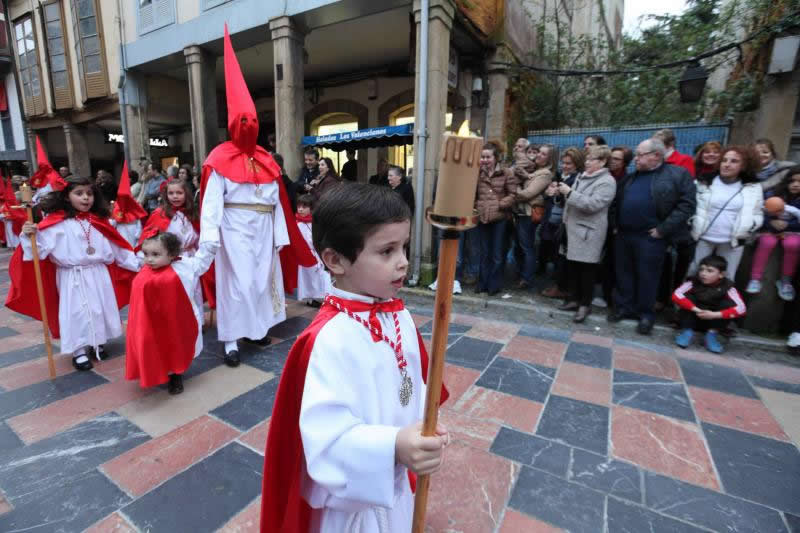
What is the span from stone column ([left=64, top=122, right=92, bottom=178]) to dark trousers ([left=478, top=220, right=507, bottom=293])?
1358 centimetres

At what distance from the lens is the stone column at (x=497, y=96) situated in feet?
25.0

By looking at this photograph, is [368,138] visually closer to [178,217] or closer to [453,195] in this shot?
[178,217]

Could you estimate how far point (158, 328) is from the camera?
2904 mm

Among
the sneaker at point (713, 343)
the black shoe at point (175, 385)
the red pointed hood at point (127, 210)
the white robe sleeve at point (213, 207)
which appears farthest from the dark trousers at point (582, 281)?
the red pointed hood at point (127, 210)

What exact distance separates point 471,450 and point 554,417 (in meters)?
0.71

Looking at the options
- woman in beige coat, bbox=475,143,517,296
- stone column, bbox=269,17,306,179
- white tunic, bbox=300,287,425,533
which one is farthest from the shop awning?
white tunic, bbox=300,287,425,533

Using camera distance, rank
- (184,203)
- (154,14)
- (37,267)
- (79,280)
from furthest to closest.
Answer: (154,14), (184,203), (79,280), (37,267)

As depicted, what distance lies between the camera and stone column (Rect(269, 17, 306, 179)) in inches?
273

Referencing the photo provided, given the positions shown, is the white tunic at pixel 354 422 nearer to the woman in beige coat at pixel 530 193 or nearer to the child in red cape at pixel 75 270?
the child in red cape at pixel 75 270

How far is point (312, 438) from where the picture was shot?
38.0 inches

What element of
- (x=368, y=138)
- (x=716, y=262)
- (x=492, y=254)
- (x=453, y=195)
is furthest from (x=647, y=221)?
(x=368, y=138)

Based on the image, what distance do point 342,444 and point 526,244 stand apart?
195 inches

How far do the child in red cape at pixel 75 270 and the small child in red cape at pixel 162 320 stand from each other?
0.85 metres

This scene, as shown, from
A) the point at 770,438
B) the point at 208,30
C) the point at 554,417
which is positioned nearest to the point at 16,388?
the point at 554,417
